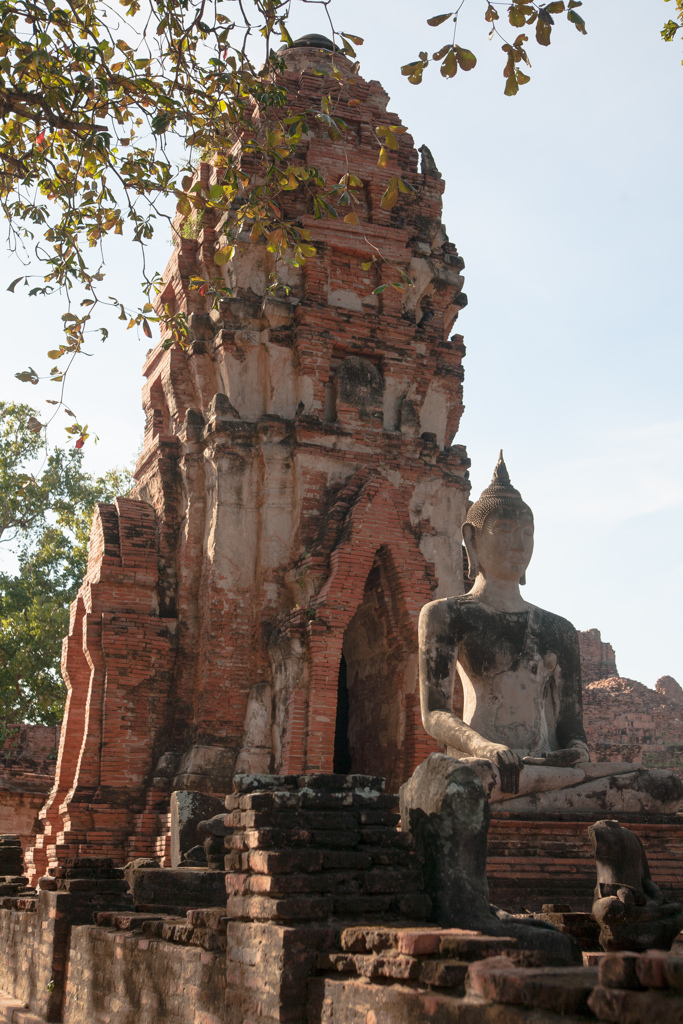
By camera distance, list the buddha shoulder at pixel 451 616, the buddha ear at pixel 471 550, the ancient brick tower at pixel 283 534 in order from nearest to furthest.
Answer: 1. the buddha shoulder at pixel 451 616
2. the buddha ear at pixel 471 550
3. the ancient brick tower at pixel 283 534

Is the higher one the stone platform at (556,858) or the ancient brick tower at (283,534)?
the ancient brick tower at (283,534)

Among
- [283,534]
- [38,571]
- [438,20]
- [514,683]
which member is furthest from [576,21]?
[38,571]

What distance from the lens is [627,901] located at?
4332 mm

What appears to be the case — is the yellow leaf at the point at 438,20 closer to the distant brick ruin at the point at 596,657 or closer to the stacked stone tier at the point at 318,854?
the stacked stone tier at the point at 318,854

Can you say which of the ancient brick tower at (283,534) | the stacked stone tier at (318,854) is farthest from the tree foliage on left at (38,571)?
the stacked stone tier at (318,854)

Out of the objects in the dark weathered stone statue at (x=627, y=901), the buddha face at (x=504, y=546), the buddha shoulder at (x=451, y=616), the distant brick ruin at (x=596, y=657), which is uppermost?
the distant brick ruin at (x=596, y=657)

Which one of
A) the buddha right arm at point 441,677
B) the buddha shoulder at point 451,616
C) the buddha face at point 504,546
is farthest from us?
the buddha face at point 504,546

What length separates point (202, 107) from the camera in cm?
785

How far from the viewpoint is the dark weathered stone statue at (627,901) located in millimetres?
4289

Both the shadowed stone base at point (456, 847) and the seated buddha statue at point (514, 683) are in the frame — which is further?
the seated buddha statue at point (514, 683)

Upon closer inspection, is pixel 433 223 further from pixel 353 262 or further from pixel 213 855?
pixel 213 855

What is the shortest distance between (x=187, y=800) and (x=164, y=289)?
29.5 feet

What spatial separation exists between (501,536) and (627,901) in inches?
125

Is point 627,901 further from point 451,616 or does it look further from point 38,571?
point 38,571
